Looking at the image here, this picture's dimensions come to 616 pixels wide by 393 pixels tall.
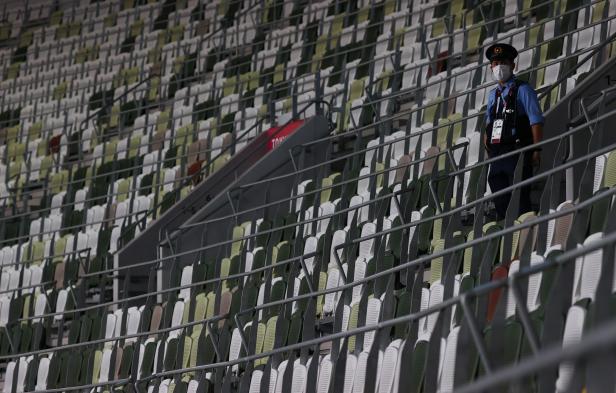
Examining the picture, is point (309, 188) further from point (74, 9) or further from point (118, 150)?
point (74, 9)

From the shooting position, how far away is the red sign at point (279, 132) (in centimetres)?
1104

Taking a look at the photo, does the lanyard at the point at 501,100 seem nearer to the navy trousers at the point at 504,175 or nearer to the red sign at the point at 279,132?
the navy trousers at the point at 504,175

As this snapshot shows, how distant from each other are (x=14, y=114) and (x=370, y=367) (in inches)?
519

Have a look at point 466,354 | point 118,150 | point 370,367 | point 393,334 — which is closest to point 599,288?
point 466,354

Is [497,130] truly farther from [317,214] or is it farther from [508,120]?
[317,214]

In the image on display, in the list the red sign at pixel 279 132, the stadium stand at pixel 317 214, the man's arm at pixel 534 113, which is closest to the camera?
the stadium stand at pixel 317 214

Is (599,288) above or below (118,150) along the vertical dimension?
below

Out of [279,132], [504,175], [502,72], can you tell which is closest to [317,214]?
[279,132]

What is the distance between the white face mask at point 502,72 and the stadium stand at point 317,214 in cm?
47

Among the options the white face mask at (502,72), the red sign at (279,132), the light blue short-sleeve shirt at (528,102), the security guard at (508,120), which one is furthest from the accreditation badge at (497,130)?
the red sign at (279,132)

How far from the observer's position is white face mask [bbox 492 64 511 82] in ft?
23.1

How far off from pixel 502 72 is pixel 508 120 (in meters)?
0.28

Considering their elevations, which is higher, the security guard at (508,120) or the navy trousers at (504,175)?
the security guard at (508,120)

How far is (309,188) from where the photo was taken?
991 centimetres
